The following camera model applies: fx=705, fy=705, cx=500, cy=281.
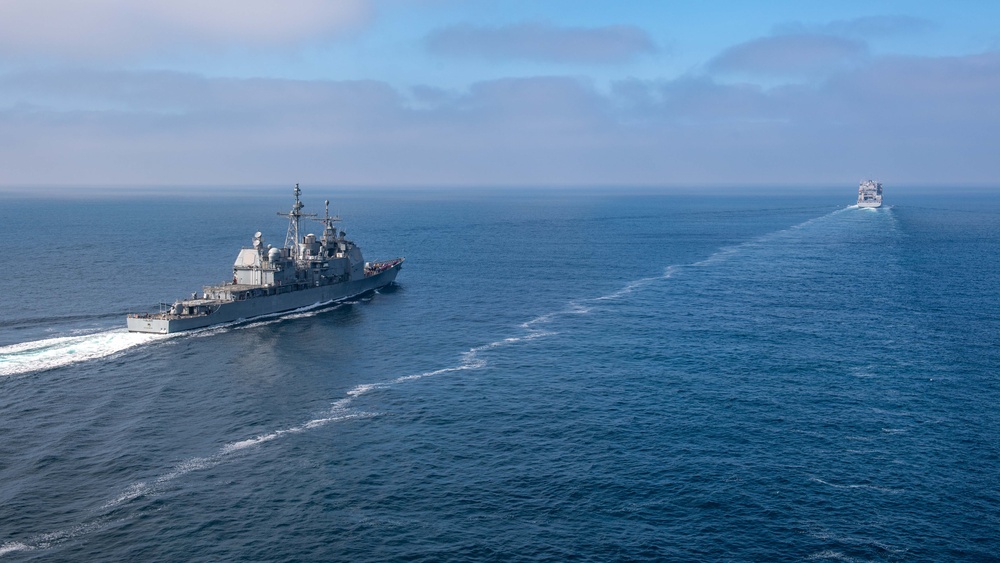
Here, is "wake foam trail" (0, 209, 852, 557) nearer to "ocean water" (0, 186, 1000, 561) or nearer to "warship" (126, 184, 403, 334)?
"ocean water" (0, 186, 1000, 561)

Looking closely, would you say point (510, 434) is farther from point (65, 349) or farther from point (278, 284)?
point (278, 284)

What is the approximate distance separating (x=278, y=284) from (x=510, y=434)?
84.7m

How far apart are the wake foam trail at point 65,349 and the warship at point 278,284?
3942 millimetres

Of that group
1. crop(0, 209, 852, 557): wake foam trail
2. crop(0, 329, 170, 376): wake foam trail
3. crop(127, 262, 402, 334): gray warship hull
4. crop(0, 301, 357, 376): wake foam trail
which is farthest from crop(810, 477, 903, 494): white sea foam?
crop(127, 262, 402, 334): gray warship hull

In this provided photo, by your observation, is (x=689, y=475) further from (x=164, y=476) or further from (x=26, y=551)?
(x=26, y=551)

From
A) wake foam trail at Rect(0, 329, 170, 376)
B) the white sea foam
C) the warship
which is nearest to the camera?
the white sea foam

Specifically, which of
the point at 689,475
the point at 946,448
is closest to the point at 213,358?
the point at 689,475

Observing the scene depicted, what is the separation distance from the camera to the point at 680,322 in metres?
122

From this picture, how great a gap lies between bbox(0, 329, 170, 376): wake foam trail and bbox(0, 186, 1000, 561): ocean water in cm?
53

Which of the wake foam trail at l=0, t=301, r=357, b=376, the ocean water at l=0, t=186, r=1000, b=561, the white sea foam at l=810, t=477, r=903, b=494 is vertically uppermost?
the wake foam trail at l=0, t=301, r=357, b=376

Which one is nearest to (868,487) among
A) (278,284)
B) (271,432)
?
(271,432)

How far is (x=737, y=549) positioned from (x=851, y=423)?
30.4 m

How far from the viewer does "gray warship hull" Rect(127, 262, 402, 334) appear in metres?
116

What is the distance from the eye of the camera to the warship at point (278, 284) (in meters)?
122
